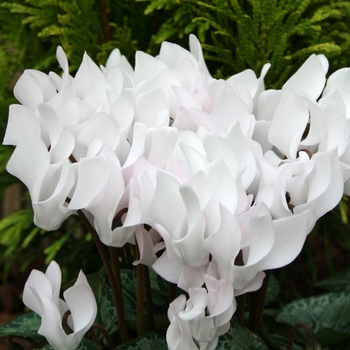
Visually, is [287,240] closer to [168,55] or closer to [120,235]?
[120,235]

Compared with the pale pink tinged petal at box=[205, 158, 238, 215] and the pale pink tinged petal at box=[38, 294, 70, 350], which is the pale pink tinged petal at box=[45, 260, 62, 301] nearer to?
the pale pink tinged petal at box=[38, 294, 70, 350]

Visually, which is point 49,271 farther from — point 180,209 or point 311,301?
point 311,301

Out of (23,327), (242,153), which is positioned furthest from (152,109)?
(23,327)

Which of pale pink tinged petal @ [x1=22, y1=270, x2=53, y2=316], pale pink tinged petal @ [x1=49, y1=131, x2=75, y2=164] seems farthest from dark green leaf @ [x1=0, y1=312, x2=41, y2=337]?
pale pink tinged petal @ [x1=49, y1=131, x2=75, y2=164]

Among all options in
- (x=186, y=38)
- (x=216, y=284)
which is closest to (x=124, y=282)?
(x=216, y=284)

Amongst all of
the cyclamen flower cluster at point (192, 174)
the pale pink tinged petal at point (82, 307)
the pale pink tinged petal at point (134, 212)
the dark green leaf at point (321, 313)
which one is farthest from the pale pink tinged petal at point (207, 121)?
the dark green leaf at point (321, 313)
